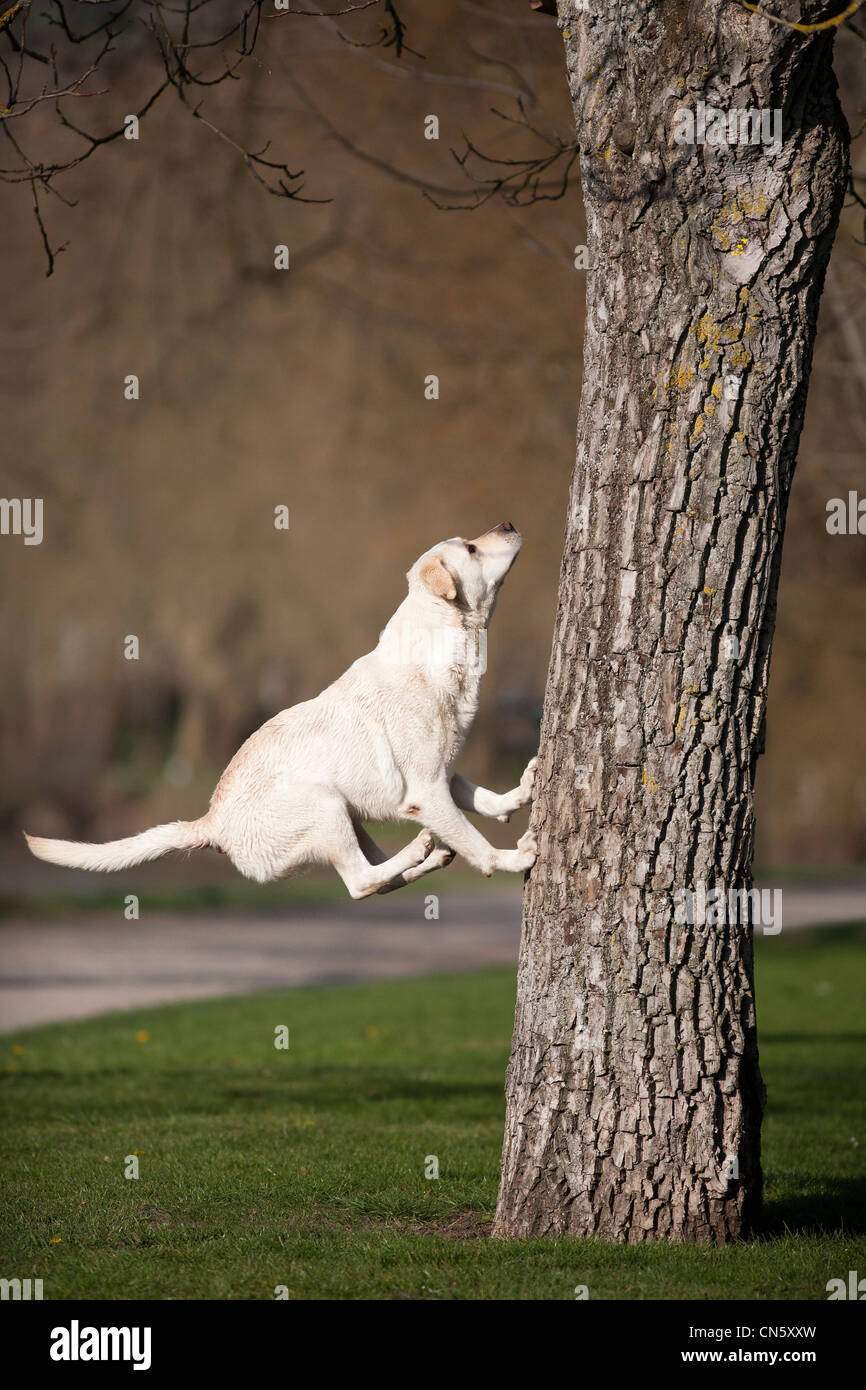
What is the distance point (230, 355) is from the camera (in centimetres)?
1872

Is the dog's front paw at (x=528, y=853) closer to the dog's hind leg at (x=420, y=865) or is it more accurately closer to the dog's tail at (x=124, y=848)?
the dog's hind leg at (x=420, y=865)

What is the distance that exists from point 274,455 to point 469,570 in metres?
14.5

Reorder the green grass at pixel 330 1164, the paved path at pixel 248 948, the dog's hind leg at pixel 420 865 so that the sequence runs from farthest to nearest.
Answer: the paved path at pixel 248 948, the dog's hind leg at pixel 420 865, the green grass at pixel 330 1164

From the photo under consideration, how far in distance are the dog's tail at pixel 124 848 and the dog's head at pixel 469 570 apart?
1164mm

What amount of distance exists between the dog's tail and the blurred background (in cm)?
1105

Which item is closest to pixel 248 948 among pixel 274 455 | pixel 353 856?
pixel 274 455

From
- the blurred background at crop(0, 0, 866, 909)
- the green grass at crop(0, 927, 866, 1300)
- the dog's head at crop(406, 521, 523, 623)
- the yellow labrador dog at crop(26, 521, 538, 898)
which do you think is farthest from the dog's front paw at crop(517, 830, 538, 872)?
the blurred background at crop(0, 0, 866, 909)

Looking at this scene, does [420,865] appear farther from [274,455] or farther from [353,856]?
[274,455]

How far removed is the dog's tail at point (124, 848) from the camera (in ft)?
14.5

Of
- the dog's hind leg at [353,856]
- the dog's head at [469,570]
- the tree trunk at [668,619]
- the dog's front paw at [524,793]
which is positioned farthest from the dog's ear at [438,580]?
the dog's hind leg at [353,856]

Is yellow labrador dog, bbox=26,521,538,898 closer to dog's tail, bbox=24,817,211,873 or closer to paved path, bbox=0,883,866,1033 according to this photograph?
dog's tail, bbox=24,817,211,873

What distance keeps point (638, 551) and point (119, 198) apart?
15891mm

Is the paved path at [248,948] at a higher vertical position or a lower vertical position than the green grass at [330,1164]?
lower

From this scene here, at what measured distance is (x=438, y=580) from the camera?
14.9 feet
